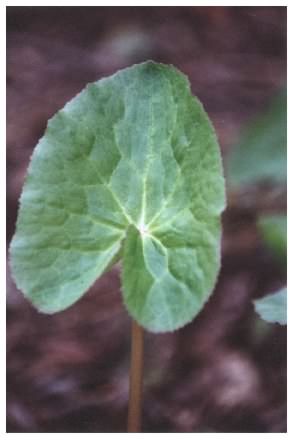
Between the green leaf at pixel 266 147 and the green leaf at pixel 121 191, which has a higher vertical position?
the green leaf at pixel 266 147

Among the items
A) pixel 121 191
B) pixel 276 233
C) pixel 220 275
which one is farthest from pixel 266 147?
pixel 220 275

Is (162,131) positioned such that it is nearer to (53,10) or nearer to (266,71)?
(266,71)

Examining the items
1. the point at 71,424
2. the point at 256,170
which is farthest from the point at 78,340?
the point at 256,170

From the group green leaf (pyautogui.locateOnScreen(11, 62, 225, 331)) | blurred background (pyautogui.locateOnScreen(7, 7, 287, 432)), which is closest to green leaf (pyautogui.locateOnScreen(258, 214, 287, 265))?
blurred background (pyautogui.locateOnScreen(7, 7, 287, 432))

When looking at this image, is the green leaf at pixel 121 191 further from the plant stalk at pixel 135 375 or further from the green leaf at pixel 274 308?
the green leaf at pixel 274 308

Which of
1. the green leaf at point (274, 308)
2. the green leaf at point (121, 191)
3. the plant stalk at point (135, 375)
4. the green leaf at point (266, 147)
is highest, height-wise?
the green leaf at point (266, 147)

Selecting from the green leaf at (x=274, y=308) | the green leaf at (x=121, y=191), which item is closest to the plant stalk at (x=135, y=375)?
the green leaf at (x=121, y=191)

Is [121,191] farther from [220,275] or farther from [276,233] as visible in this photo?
[220,275]
